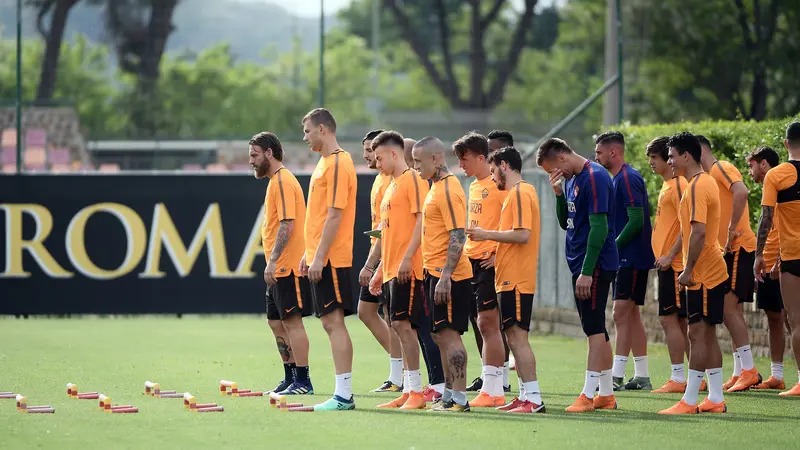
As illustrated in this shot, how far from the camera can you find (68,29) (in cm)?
2509

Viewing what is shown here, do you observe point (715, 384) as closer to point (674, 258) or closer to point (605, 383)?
point (605, 383)

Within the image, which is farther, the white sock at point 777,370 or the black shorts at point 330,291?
the white sock at point 777,370

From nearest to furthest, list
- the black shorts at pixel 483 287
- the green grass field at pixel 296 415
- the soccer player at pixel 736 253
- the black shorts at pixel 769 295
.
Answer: the green grass field at pixel 296 415, the black shorts at pixel 483 287, the soccer player at pixel 736 253, the black shorts at pixel 769 295

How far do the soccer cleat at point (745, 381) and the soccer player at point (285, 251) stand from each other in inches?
139

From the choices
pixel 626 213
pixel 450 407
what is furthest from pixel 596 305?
pixel 626 213

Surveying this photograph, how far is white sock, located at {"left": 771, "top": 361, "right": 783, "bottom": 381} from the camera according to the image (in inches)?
464

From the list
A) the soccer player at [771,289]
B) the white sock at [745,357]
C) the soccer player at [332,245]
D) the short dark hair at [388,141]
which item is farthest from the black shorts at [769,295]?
the soccer player at [332,245]

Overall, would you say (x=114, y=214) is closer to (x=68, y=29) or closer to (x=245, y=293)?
(x=245, y=293)

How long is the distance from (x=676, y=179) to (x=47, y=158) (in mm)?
12103

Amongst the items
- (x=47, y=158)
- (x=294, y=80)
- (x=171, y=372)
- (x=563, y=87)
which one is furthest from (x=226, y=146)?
(x=563, y=87)

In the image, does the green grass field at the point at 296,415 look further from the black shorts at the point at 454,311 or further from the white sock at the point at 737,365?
the black shorts at the point at 454,311

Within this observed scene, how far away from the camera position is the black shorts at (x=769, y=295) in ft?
39.1

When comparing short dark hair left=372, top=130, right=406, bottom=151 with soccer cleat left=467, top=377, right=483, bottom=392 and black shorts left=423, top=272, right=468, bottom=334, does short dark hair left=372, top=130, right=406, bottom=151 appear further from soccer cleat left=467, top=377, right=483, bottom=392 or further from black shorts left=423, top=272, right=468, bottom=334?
soccer cleat left=467, top=377, right=483, bottom=392

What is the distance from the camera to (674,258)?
11.0 metres
